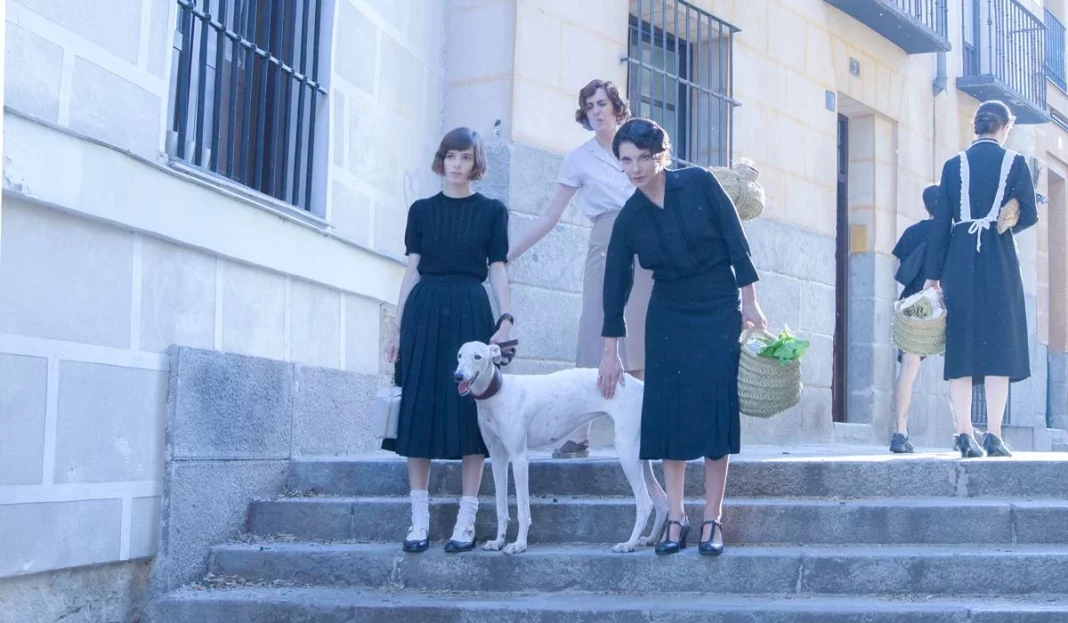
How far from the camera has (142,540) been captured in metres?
5.31

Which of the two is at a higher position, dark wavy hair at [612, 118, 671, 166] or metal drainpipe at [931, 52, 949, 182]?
metal drainpipe at [931, 52, 949, 182]

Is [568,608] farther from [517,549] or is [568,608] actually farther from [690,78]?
[690,78]

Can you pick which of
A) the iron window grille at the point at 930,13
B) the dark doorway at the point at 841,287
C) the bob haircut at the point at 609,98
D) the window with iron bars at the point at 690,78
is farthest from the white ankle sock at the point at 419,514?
the iron window grille at the point at 930,13

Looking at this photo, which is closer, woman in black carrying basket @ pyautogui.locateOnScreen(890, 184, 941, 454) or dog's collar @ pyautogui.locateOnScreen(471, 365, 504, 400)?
dog's collar @ pyautogui.locateOnScreen(471, 365, 504, 400)

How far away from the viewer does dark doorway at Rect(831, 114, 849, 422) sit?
11719mm

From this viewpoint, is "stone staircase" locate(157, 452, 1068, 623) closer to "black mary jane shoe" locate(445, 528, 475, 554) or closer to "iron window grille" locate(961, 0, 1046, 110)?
"black mary jane shoe" locate(445, 528, 475, 554)

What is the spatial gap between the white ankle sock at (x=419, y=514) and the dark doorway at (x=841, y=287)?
7035 millimetres

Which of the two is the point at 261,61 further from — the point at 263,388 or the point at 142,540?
the point at 142,540

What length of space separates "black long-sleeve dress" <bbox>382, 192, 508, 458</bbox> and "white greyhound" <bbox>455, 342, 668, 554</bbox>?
19 centimetres

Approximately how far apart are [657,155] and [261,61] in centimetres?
268

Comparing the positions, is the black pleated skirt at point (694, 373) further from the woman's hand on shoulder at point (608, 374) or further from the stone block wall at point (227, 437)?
the stone block wall at point (227, 437)

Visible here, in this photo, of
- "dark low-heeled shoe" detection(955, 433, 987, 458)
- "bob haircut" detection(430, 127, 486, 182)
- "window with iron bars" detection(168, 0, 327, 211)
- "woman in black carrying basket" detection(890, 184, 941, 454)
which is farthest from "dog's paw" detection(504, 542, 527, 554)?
"woman in black carrying basket" detection(890, 184, 941, 454)

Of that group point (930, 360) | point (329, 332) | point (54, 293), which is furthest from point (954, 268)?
point (930, 360)

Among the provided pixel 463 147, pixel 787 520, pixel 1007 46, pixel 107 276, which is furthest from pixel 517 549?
pixel 1007 46
